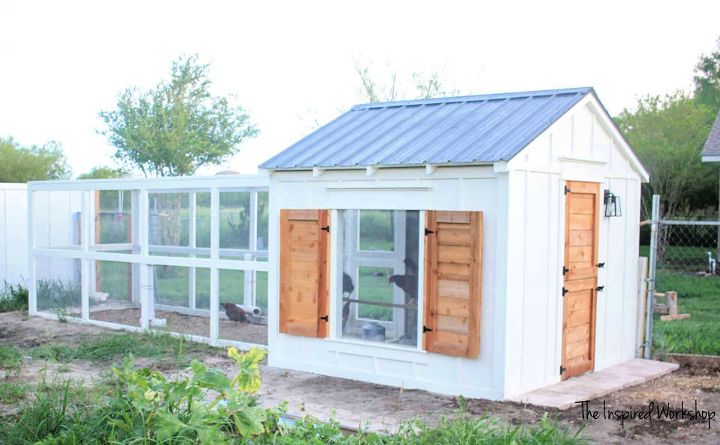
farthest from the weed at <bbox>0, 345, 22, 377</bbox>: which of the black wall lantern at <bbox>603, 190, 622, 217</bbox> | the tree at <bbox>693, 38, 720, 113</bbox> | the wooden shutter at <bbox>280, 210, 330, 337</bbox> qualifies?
the tree at <bbox>693, 38, 720, 113</bbox>

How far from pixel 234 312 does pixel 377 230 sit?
2772 millimetres

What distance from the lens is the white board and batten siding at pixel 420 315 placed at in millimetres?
7496

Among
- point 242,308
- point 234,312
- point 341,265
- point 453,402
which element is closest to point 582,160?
point 341,265

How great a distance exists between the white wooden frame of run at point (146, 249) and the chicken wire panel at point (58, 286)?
79mm

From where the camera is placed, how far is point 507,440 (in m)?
5.11

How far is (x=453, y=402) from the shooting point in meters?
7.46

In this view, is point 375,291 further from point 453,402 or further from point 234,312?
point 234,312

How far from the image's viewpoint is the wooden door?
8280 millimetres

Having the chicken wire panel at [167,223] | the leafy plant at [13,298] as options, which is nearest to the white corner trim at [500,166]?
the chicken wire panel at [167,223]

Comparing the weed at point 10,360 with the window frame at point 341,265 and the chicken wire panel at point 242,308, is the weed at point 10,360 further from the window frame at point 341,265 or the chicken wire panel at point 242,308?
the window frame at point 341,265

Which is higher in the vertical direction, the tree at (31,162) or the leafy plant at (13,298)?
the tree at (31,162)

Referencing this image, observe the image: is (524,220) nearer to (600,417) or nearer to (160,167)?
(600,417)

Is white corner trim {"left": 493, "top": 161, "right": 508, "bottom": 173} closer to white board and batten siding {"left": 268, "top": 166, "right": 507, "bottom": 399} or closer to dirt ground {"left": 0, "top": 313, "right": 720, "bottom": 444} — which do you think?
white board and batten siding {"left": 268, "top": 166, "right": 507, "bottom": 399}

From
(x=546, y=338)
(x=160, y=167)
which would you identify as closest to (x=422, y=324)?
(x=546, y=338)
